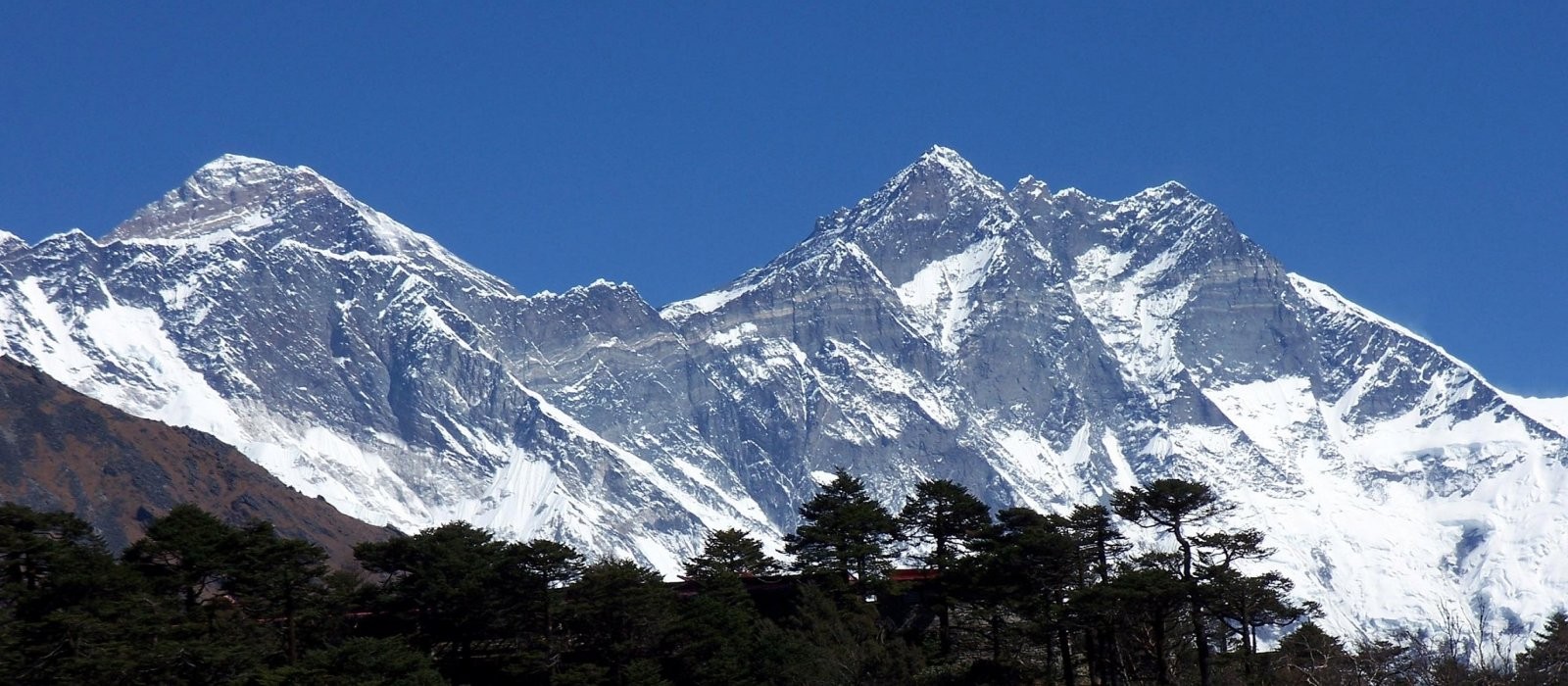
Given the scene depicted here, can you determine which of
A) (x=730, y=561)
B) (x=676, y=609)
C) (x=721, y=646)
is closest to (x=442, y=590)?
(x=676, y=609)

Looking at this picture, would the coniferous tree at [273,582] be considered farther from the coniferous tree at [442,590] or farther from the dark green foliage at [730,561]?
the dark green foliage at [730,561]

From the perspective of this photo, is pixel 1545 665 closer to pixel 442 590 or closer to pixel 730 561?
pixel 730 561

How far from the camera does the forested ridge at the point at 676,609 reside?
282 feet

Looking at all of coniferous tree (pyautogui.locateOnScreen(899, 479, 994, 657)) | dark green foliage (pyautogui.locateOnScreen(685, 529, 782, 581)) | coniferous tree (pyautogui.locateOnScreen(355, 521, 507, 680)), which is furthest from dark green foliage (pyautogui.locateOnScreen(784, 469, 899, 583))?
coniferous tree (pyautogui.locateOnScreen(355, 521, 507, 680))

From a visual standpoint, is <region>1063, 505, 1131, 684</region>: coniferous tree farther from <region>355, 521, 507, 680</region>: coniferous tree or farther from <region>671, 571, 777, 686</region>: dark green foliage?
<region>355, 521, 507, 680</region>: coniferous tree

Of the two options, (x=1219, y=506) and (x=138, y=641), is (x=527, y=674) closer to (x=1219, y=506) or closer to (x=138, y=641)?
(x=138, y=641)

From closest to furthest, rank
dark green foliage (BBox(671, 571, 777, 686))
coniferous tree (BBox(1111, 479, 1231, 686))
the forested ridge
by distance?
1. the forested ridge
2. coniferous tree (BBox(1111, 479, 1231, 686))
3. dark green foliage (BBox(671, 571, 777, 686))

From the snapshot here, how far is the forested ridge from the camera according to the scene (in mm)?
86000

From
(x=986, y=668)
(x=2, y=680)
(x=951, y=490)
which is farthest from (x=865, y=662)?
(x=2, y=680)

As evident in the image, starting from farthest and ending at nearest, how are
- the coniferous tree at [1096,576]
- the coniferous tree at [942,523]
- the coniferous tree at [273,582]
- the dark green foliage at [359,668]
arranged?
the coniferous tree at [942,523] → the coniferous tree at [273,582] → the coniferous tree at [1096,576] → the dark green foliage at [359,668]

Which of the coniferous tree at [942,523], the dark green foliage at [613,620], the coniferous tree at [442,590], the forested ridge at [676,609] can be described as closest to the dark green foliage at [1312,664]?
the forested ridge at [676,609]

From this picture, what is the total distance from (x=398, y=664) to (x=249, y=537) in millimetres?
10932

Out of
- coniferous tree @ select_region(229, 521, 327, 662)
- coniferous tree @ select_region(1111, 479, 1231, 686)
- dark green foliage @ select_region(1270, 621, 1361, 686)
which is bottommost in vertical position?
dark green foliage @ select_region(1270, 621, 1361, 686)

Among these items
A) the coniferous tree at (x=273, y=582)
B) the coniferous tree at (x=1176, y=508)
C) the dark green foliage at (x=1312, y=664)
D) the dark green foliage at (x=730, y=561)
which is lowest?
the dark green foliage at (x=1312, y=664)
